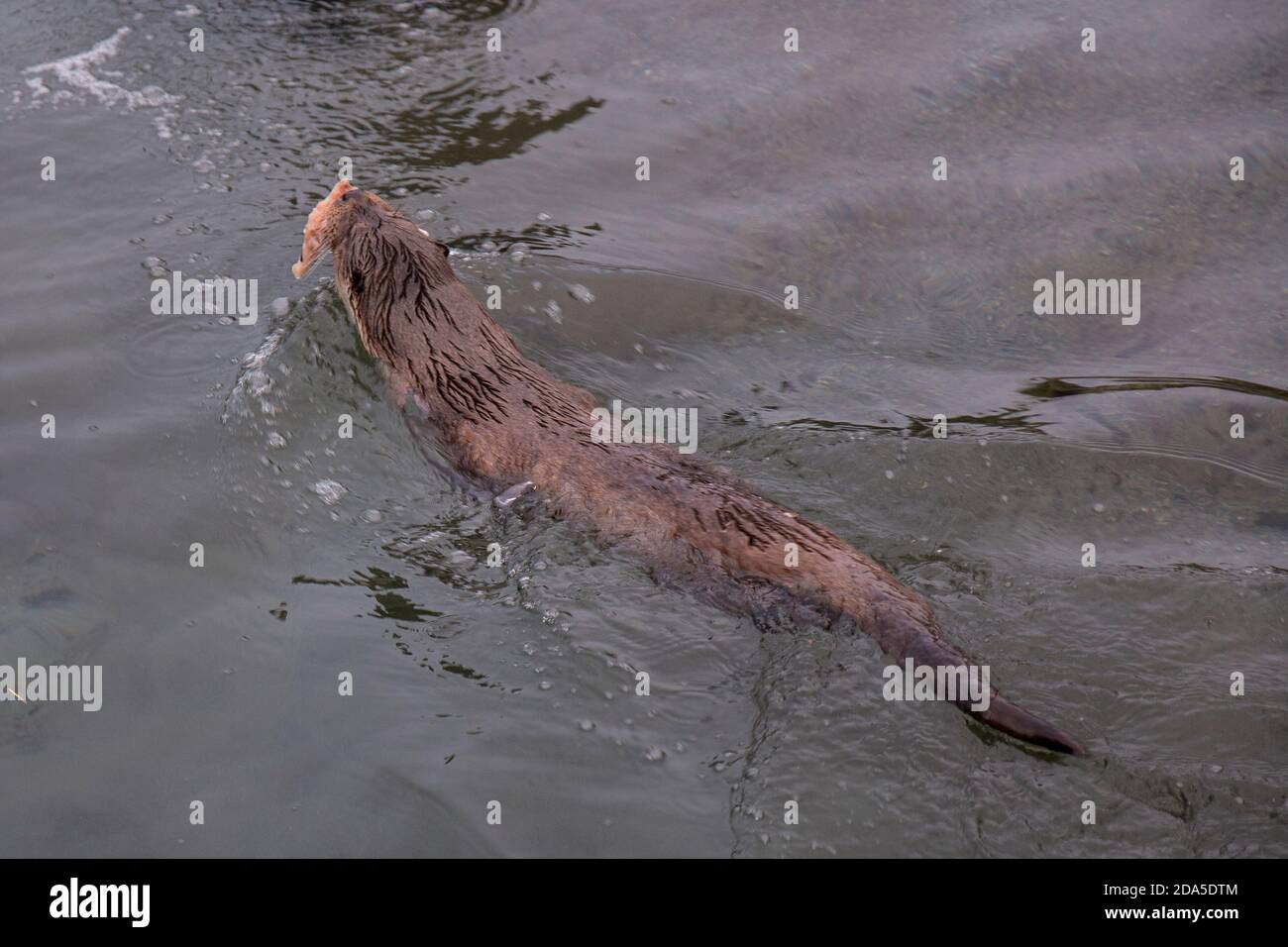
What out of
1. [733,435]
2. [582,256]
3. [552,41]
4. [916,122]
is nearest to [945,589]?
[733,435]

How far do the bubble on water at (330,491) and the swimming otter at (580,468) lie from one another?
16.7 inches

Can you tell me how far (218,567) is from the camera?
4113 mm

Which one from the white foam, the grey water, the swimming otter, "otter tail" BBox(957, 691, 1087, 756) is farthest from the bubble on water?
the white foam

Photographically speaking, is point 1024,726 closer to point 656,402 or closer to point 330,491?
point 656,402

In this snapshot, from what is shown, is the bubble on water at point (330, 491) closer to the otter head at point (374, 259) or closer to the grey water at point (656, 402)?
the grey water at point (656, 402)

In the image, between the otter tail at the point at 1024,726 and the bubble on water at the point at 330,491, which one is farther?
the bubble on water at the point at 330,491

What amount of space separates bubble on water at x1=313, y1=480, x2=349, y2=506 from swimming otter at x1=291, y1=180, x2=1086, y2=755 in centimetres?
42

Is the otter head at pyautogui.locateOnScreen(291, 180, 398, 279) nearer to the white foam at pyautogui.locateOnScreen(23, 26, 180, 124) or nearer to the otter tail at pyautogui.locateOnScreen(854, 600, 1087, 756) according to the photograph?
the white foam at pyautogui.locateOnScreen(23, 26, 180, 124)

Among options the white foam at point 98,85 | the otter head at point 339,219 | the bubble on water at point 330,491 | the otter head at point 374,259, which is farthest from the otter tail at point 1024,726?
the white foam at point 98,85

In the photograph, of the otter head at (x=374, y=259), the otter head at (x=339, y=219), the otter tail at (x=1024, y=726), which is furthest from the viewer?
the otter head at (x=339, y=219)

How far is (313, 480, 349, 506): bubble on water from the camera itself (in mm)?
4473

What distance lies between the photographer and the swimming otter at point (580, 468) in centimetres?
358
